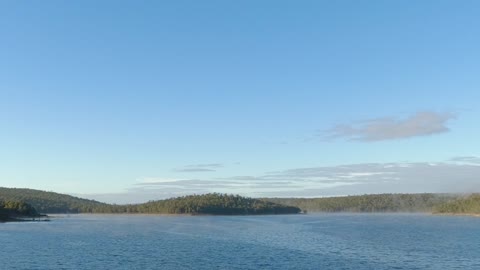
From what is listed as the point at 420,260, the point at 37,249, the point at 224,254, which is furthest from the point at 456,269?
the point at 37,249

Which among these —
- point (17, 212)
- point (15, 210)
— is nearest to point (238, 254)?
point (17, 212)

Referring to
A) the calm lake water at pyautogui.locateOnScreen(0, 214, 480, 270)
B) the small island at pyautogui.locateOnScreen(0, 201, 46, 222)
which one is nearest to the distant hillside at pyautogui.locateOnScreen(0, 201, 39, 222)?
the small island at pyautogui.locateOnScreen(0, 201, 46, 222)

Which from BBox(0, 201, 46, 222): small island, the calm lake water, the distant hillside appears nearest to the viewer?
the calm lake water

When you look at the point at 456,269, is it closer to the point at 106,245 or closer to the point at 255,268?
the point at 255,268

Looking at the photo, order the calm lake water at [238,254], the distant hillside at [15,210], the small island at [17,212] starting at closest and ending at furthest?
the calm lake water at [238,254]
the distant hillside at [15,210]
the small island at [17,212]

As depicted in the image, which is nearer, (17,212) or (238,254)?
(238,254)

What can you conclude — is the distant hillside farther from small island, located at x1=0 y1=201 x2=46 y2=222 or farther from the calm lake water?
the calm lake water

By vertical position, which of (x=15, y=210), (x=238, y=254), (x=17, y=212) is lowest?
(x=238, y=254)

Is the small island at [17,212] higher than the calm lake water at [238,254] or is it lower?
higher

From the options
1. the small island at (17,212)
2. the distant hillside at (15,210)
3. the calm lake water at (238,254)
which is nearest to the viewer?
the calm lake water at (238,254)

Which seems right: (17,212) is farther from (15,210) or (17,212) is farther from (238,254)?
(238,254)

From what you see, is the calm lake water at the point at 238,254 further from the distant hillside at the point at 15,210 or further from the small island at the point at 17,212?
the small island at the point at 17,212

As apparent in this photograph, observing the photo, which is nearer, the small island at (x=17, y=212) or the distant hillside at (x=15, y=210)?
the distant hillside at (x=15, y=210)

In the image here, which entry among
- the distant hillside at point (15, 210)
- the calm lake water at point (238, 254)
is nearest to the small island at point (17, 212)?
the distant hillside at point (15, 210)
